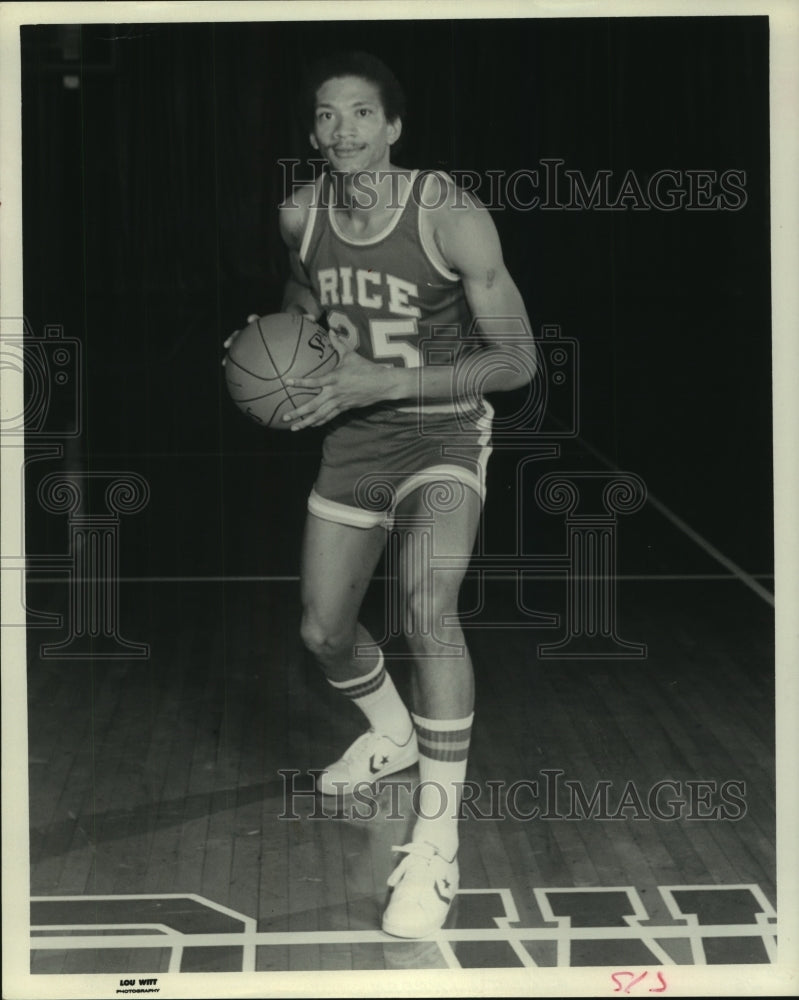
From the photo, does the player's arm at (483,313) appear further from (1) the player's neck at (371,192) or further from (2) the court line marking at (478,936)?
(2) the court line marking at (478,936)

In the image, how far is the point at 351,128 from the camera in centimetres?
398

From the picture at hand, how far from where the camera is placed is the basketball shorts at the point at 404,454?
409cm

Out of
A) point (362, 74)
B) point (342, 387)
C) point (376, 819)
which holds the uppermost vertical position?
point (362, 74)

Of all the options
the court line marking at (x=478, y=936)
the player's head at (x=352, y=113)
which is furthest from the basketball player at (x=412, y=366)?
the court line marking at (x=478, y=936)

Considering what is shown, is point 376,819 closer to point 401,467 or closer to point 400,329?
point 401,467

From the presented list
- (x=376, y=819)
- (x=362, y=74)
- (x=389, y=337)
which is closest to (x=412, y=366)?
(x=389, y=337)

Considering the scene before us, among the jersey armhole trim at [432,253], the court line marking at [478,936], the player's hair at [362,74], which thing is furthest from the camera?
the jersey armhole trim at [432,253]

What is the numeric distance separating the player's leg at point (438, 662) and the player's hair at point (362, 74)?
1007mm

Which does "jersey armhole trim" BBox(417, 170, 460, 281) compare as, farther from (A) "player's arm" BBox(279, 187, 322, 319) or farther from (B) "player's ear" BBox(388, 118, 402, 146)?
(A) "player's arm" BBox(279, 187, 322, 319)

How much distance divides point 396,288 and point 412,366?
0.21 meters

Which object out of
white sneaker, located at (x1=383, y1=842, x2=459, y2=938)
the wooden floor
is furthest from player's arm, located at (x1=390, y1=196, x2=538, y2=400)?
white sneaker, located at (x1=383, y1=842, x2=459, y2=938)

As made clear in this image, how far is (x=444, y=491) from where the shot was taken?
13.5 ft

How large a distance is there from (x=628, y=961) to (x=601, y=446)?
140cm

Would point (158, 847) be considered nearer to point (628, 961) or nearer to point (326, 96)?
point (628, 961)
